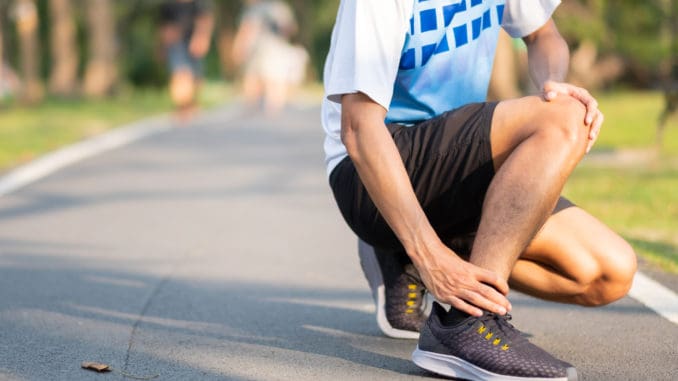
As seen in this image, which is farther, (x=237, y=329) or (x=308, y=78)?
(x=308, y=78)

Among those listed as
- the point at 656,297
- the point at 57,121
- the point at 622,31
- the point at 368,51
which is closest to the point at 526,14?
the point at 368,51

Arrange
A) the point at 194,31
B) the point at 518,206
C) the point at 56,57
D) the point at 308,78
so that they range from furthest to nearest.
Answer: the point at 308,78
the point at 56,57
the point at 194,31
the point at 518,206

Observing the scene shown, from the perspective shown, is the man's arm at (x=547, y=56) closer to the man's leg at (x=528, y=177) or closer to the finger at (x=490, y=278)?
the man's leg at (x=528, y=177)

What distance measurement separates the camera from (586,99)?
145 inches

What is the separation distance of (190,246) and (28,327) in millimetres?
2322

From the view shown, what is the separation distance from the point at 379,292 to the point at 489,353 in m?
0.94

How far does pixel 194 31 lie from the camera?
1697 cm

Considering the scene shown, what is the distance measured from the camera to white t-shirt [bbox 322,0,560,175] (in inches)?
145

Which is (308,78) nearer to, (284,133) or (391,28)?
(284,133)

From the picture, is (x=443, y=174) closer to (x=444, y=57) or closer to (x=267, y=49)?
(x=444, y=57)

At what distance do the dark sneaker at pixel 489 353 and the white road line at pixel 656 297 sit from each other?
1267 mm

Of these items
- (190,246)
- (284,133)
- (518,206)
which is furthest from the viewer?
(284,133)

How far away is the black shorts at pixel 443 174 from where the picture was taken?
378 centimetres

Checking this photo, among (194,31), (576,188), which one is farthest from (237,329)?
(194,31)
